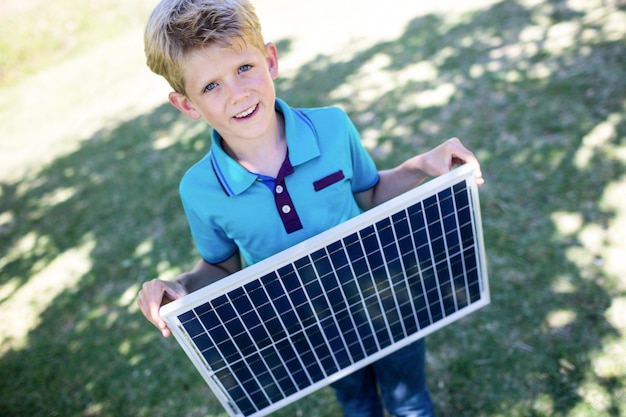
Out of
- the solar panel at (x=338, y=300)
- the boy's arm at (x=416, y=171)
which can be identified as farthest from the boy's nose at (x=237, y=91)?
the boy's arm at (x=416, y=171)

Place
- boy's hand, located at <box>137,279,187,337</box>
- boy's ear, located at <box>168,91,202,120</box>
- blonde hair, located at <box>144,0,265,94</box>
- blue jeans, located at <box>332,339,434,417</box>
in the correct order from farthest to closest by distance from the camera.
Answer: blue jeans, located at <box>332,339,434,417</box> → boy's ear, located at <box>168,91,202,120</box> → boy's hand, located at <box>137,279,187,337</box> → blonde hair, located at <box>144,0,265,94</box>

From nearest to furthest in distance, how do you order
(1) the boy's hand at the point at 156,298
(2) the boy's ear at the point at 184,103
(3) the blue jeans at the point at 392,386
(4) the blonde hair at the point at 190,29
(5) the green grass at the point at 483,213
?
1. (4) the blonde hair at the point at 190,29
2. (1) the boy's hand at the point at 156,298
3. (2) the boy's ear at the point at 184,103
4. (3) the blue jeans at the point at 392,386
5. (5) the green grass at the point at 483,213

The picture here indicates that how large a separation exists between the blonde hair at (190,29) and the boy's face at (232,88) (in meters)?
0.03

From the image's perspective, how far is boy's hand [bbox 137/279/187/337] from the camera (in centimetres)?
173

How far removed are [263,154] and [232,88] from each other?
327 millimetres

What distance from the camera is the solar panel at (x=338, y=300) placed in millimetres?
1645

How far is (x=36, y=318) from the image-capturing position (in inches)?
185

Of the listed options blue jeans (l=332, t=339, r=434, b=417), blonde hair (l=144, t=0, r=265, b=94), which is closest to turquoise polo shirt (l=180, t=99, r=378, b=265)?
blonde hair (l=144, t=0, r=265, b=94)

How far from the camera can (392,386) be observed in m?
2.49

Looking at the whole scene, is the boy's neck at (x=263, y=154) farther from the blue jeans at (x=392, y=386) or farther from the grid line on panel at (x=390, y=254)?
the blue jeans at (x=392, y=386)

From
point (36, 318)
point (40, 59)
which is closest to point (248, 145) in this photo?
point (36, 318)

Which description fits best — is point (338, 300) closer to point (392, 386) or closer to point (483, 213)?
point (392, 386)

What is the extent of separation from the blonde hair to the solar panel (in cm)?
79

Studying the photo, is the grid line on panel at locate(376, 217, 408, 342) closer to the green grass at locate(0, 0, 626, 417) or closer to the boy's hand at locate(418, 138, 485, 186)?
the boy's hand at locate(418, 138, 485, 186)
